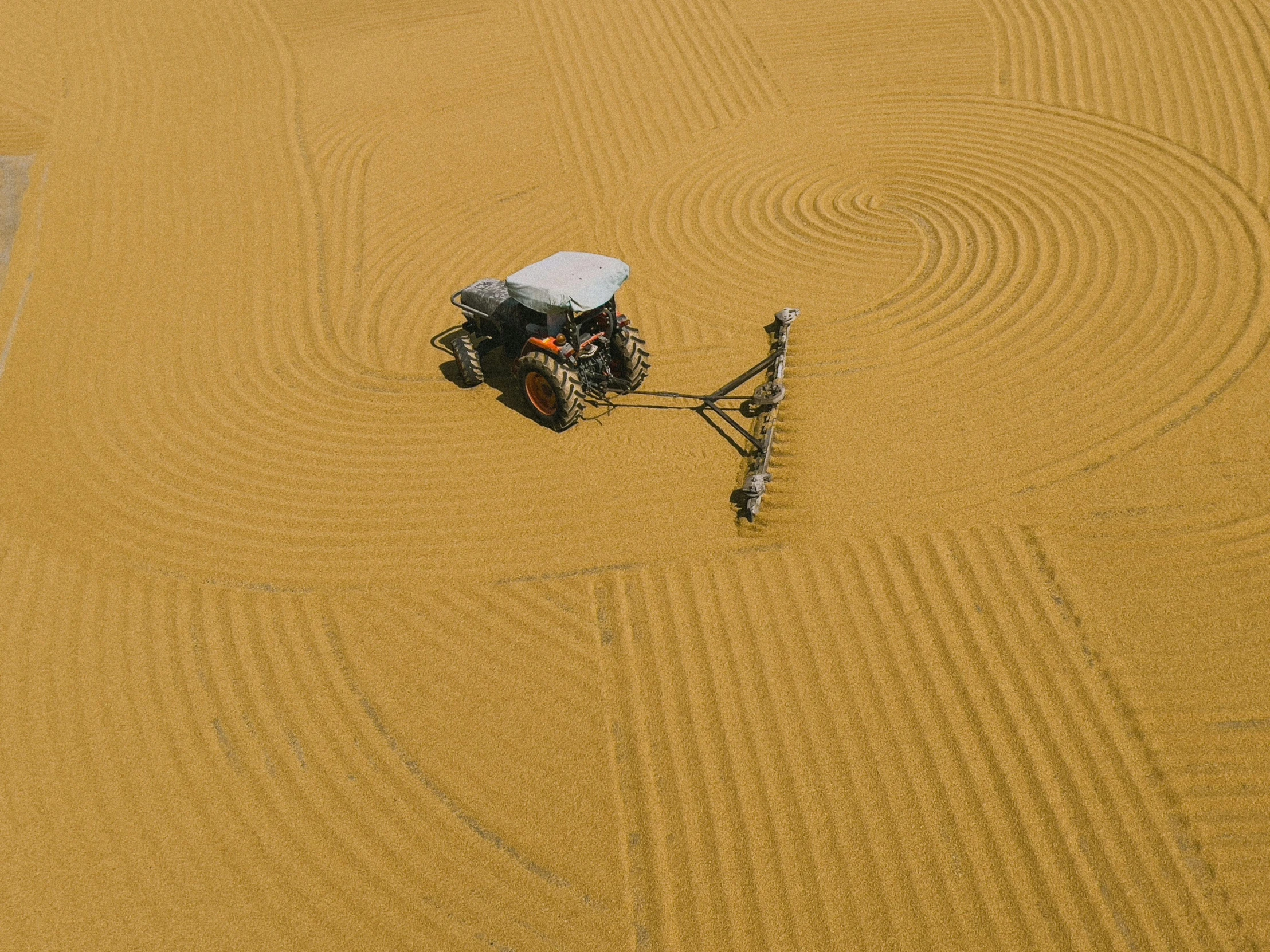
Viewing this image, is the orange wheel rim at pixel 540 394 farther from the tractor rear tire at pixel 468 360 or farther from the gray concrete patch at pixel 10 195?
the gray concrete patch at pixel 10 195

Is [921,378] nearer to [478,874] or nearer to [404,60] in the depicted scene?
[478,874]

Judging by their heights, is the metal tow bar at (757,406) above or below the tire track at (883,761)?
above

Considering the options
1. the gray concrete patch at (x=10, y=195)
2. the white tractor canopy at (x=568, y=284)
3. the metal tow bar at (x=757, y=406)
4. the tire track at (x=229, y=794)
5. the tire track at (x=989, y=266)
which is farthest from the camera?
the gray concrete patch at (x=10, y=195)

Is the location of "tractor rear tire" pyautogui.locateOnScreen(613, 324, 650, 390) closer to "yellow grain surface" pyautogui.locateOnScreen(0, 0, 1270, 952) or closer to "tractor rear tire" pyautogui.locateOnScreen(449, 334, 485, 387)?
"yellow grain surface" pyautogui.locateOnScreen(0, 0, 1270, 952)

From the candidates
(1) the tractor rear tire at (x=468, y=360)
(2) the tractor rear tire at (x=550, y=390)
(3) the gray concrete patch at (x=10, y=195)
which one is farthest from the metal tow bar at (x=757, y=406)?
(3) the gray concrete patch at (x=10, y=195)

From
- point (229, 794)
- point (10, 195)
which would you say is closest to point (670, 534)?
point (229, 794)

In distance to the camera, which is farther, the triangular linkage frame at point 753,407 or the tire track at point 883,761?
the triangular linkage frame at point 753,407

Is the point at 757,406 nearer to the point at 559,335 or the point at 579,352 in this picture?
the point at 579,352
